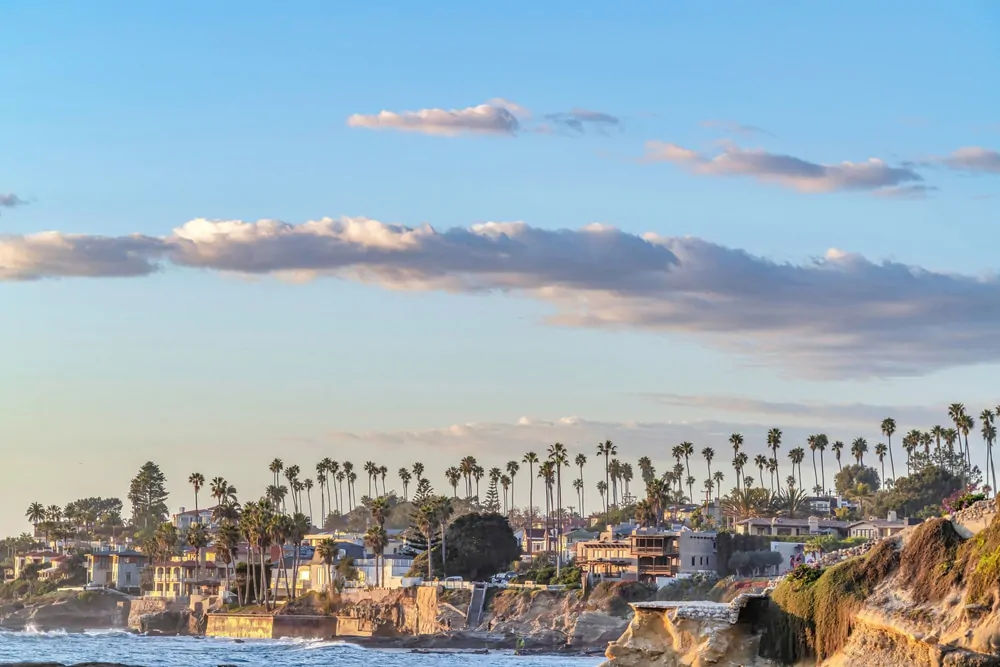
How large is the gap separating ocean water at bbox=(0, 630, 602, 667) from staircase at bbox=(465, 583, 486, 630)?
13.6m

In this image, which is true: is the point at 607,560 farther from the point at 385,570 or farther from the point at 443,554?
the point at 385,570

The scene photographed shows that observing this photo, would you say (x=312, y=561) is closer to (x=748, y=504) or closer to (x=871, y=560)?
(x=748, y=504)

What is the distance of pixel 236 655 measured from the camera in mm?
122062

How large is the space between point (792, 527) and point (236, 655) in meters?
73.9

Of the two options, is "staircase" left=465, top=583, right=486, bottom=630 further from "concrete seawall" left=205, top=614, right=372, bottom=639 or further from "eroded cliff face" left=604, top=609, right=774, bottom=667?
"eroded cliff face" left=604, top=609, right=774, bottom=667

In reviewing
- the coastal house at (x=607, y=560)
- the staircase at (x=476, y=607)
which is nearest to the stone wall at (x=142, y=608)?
the staircase at (x=476, y=607)

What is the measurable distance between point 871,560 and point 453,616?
107 m

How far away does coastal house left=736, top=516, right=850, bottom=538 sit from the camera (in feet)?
560

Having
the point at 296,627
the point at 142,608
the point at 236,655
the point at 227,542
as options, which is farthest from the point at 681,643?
the point at 142,608

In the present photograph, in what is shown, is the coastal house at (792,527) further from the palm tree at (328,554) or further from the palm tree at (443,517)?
the palm tree at (328,554)

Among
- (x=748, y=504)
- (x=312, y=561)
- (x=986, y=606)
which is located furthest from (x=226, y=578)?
(x=986, y=606)

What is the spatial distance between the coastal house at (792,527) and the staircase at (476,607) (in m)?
32.1

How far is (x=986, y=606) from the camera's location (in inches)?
1644

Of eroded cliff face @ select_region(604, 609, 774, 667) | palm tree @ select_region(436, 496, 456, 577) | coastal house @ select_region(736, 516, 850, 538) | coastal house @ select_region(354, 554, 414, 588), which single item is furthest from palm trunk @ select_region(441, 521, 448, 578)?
eroded cliff face @ select_region(604, 609, 774, 667)
